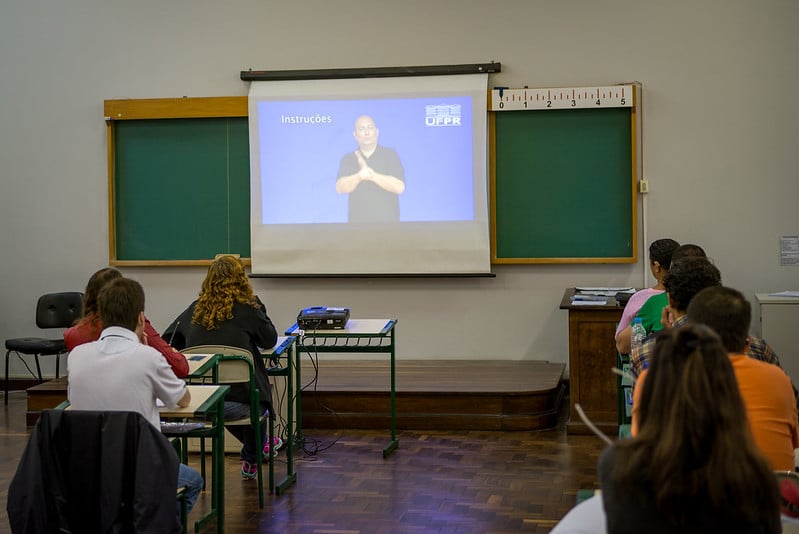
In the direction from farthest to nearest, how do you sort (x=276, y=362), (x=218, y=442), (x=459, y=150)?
1. (x=459, y=150)
2. (x=276, y=362)
3. (x=218, y=442)

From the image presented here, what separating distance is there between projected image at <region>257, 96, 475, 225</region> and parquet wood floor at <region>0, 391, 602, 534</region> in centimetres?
196

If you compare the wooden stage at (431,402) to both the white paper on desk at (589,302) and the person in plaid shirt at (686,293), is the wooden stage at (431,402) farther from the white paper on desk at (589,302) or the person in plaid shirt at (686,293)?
the person in plaid shirt at (686,293)

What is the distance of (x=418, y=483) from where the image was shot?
4625mm

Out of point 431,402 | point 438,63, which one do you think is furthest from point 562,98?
point 431,402

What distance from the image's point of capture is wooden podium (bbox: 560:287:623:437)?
5.66 m

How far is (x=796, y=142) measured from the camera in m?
6.65

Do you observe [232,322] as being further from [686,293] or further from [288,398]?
[686,293]

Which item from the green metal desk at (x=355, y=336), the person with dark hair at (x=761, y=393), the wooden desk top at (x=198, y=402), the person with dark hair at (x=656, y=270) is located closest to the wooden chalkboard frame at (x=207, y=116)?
the green metal desk at (x=355, y=336)

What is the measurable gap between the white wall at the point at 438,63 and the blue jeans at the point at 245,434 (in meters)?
2.43

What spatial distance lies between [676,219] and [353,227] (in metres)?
2.42

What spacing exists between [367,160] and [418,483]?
10.4 ft

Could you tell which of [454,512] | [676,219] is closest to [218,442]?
[454,512]

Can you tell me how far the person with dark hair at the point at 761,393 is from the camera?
7.42 feet

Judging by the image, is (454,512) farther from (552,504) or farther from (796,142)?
(796,142)
